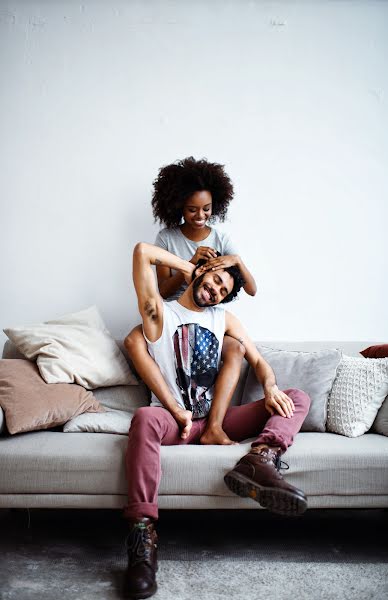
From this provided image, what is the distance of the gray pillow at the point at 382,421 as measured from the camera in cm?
229

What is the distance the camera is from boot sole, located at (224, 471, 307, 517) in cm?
175

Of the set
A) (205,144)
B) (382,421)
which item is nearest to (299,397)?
(382,421)

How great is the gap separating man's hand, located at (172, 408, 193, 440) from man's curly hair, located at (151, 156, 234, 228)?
1065 mm

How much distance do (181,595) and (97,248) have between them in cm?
182

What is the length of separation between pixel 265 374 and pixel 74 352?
828mm

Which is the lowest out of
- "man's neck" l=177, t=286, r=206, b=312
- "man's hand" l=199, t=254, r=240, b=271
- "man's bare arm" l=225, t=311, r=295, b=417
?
"man's bare arm" l=225, t=311, r=295, b=417

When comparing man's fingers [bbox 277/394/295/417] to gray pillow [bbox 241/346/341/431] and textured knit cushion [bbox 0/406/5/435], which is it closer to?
gray pillow [bbox 241/346/341/431]

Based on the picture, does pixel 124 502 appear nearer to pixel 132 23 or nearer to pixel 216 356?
pixel 216 356

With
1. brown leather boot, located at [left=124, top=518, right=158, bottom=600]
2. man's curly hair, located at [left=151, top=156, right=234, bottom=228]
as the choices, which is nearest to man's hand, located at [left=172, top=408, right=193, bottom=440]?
brown leather boot, located at [left=124, top=518, right=158, bottom=600]

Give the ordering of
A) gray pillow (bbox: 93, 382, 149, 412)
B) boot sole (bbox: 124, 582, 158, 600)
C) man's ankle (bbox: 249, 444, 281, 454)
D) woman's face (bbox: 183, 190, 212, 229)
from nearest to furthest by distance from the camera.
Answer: boot sole (bbox: 124, 582, 158, 600)
man's ankle (bbox: 249, 444, 281, 454)
gray pillow (bbox: 93, 382, 149, 412)
woman's face (bbox: 183, 190, 212, 229)

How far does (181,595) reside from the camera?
1.74 m

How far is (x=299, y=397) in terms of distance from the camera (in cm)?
227

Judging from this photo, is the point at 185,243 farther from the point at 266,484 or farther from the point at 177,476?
the point at 266,484

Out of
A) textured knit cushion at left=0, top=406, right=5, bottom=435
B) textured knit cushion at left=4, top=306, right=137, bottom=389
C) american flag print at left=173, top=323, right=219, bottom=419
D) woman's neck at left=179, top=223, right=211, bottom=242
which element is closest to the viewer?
textured knit cushion at left=0, top=406, right=5, bottom=435
